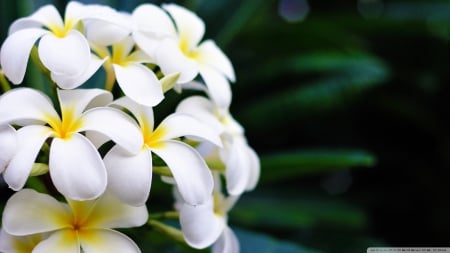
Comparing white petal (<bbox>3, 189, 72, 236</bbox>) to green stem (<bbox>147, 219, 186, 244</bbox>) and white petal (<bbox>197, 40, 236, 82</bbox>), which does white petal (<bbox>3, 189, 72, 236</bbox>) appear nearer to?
green stem (<bbox>147, 219, 186, 244</bbox>)

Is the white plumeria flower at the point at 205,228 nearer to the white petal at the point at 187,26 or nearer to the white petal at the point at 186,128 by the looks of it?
the white petal at the point at 186,128

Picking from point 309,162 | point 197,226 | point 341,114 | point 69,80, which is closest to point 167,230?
point 197,226

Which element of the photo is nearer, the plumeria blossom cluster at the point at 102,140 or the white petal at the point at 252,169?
the plumeria blossom cluster at the point at 102,140

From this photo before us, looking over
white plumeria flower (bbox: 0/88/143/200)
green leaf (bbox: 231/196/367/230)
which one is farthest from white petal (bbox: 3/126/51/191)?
green leaf (bbox: 231/196/367/230)

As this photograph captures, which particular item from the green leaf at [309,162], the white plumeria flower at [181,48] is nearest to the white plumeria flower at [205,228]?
the white plumeria flower at [181,48]

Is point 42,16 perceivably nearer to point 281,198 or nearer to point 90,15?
point 90,15

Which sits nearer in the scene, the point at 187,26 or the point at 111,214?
the point at 111,214

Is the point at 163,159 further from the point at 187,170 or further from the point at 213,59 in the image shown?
the point at 213,59
